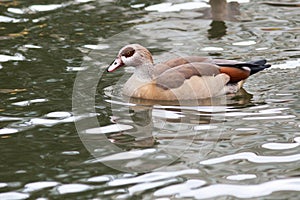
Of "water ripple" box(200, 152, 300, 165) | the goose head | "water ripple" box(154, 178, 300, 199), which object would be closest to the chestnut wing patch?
the goose head

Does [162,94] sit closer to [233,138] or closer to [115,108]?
[115,108]

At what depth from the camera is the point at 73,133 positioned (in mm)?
8820

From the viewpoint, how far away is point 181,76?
33.8 feet

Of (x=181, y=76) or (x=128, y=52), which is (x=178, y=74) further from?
(x=128, y=52)

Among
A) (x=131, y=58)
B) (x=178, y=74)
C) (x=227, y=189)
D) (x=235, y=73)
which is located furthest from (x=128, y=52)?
(x=227, y=189)

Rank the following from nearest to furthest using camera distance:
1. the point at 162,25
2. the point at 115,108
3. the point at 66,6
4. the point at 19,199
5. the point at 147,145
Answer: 1. the point at 19,199
2. the point at 147,145
3. the point at 115,108
4. the point at 162,25
5. the point at 66,6

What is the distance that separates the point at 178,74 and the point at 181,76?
0.05m

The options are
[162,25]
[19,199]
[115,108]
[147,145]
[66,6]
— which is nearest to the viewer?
[19,199]

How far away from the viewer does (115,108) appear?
9992 millimetres

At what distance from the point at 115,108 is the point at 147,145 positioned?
1.65 meters

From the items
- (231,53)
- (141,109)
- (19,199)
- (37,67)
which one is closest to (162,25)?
(231,53)

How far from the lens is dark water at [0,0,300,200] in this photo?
7.38 meters

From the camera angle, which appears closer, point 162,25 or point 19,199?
point 19,199

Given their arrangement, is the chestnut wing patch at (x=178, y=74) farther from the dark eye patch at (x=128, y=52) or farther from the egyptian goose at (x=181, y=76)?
the dark eye patch at (x=128, y=52)
